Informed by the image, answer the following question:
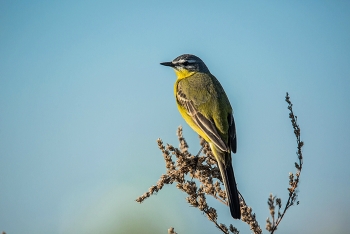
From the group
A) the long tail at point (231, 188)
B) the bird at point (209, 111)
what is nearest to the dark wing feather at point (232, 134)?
the bird at point (209, 111)

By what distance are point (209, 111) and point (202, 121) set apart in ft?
0.76

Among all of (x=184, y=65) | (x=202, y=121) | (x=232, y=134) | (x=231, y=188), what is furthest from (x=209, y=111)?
(x=184, y=65)

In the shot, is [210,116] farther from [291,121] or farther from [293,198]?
[293,198]

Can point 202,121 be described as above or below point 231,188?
above

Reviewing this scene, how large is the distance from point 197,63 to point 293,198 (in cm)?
432

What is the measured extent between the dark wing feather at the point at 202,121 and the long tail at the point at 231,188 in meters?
0.27

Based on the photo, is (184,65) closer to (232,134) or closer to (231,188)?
(232,134)

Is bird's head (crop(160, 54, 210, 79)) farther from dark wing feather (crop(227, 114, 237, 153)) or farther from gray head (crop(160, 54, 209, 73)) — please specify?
dark wing feather (crop(227, 114, 237, 153))

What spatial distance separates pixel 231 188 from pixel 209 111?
1591 millimetres

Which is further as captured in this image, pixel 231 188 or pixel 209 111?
pixel 209 111

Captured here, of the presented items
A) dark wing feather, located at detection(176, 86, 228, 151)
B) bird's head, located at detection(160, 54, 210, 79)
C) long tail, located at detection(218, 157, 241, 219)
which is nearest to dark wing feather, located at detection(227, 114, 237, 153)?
dark wing feather, located at detection(176, 86, 228, 151)

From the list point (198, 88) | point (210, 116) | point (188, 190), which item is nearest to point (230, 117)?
point (210, 116)

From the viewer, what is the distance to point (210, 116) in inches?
242

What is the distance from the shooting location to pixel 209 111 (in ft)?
20.5
